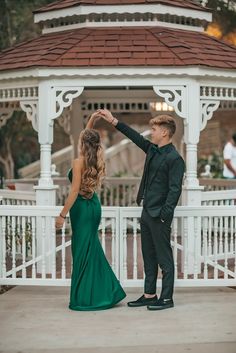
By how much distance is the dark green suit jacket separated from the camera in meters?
7.90

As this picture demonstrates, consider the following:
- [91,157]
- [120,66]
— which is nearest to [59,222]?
[91,157]

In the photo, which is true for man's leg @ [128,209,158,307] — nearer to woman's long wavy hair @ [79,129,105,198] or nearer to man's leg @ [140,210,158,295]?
man's leg @ [140,210,158,295]

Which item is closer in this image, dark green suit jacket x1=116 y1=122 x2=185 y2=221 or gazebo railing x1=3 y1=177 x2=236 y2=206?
dark green suit jacket x1=116 y1=122 x2=185 y2=221

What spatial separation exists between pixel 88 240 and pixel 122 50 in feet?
12.4

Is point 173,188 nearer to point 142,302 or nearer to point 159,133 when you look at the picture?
point 159,133

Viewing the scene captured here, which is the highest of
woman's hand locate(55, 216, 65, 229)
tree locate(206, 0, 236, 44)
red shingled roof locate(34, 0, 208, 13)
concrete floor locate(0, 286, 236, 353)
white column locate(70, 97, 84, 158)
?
tree locate(206, 0, 236, 44)

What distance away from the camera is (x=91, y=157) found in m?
8.01

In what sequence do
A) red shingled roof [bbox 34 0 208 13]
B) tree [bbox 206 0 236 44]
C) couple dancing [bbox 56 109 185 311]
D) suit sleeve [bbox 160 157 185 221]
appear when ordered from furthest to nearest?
tree [bbox 206 0 236 44]
red shingled roof [bbox 34 0 208 13]
couple dancing [bbox 56 109 185 311]
suit sleeve [bbox 160 157 185 221]

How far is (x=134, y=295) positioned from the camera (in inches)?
354

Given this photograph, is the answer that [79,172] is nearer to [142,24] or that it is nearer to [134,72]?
[134,72]

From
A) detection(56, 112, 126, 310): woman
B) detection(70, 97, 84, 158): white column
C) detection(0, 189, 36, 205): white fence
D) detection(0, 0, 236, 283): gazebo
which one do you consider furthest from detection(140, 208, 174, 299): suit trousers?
detection(70, 97, 84, 158): white column

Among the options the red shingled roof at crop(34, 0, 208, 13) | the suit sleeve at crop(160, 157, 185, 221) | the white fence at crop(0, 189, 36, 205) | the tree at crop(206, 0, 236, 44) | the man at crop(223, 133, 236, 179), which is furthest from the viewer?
the tree at crop(206, 0, 236, 44)

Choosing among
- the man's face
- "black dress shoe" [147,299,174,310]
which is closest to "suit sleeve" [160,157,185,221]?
the man's face

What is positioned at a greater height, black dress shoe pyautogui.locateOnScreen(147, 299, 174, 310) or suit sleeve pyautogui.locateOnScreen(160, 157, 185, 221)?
suit sleeve pyautogui.locateOnScreen(160, 157, 185, 221)
